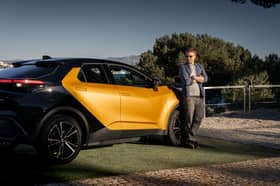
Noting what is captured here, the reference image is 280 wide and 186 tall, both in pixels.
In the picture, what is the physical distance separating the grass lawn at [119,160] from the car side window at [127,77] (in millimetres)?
1116

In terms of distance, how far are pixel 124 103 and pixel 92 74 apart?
2.24 feet

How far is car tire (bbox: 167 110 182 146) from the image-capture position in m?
8.57

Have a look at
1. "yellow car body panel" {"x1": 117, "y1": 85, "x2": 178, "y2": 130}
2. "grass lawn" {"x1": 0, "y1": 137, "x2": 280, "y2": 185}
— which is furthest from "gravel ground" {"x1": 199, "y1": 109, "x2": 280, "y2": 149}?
"yellow car body panel" {"x1": 117, "y1": 85, "x2": 178, "y2": 130}

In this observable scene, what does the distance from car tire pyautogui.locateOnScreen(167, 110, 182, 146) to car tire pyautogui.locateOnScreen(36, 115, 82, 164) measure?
6.93ft

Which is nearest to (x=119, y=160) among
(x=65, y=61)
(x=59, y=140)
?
(x=59, y=140)

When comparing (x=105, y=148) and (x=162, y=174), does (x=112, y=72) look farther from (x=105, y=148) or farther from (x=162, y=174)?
(x=162, y=174)

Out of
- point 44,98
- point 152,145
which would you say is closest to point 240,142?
point 152,145

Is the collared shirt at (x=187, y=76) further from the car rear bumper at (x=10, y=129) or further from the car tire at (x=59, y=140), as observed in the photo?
the car rear bumper at (x=10, y=129)

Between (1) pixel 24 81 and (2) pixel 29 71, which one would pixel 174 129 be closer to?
(2) pixel 29 71

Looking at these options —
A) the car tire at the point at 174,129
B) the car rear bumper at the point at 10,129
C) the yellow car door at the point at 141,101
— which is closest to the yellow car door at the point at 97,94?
the yellow car door at the point at 141,101

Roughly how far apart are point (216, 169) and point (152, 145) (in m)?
2.44

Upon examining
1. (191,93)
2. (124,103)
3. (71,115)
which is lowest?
(71,115)

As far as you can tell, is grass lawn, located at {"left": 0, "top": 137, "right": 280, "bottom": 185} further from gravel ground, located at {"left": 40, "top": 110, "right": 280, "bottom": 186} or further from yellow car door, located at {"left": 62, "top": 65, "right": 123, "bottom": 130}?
yellow car door, located at {"left": 62, "top": 65, "right": 123, "bottom": 130}

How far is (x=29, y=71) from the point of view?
682 centimetres
